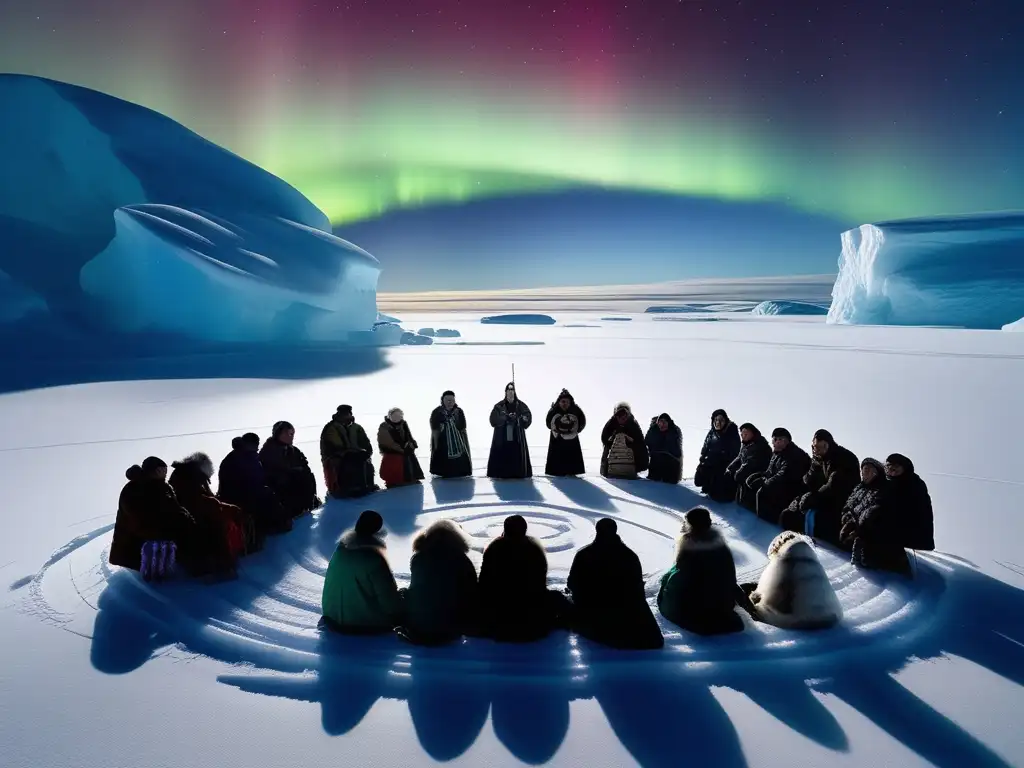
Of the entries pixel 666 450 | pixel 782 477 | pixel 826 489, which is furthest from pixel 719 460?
pixel 826 489

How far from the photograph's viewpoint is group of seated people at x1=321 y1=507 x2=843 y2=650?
453 cm

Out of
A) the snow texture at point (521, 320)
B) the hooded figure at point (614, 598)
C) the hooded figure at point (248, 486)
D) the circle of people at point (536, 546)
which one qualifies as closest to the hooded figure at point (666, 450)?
the circle of people at point (536, 546)

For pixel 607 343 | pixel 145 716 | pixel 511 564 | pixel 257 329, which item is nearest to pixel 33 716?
pixel 145 716

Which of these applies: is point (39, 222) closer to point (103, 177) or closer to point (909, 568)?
point (103, 177)

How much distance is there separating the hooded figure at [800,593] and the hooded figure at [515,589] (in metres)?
1.65

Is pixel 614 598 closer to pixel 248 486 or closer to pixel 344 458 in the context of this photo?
pixel 248 486

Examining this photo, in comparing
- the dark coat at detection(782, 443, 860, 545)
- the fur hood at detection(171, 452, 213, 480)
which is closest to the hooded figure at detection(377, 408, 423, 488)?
the fur hood at detection(171, 452, 213, 480)

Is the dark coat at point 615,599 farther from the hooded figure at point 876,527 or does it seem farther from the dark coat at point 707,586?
the hooded figure at point 876,527

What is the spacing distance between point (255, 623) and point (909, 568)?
17.2 ft

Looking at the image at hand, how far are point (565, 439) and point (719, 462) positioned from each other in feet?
6.71

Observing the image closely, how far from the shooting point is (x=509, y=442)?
8.79 m

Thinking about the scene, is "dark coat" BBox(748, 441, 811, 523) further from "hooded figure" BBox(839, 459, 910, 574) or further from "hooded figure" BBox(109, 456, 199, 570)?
"hooded figure" BBox(109, 456, 199, 570)

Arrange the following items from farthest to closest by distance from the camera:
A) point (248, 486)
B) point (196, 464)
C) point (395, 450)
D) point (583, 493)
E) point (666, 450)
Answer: point (666, 450) → point (395, 450) → point (583, 493) → point (248, 486) → point (196, 464)

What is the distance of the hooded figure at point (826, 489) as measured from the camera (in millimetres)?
6246
